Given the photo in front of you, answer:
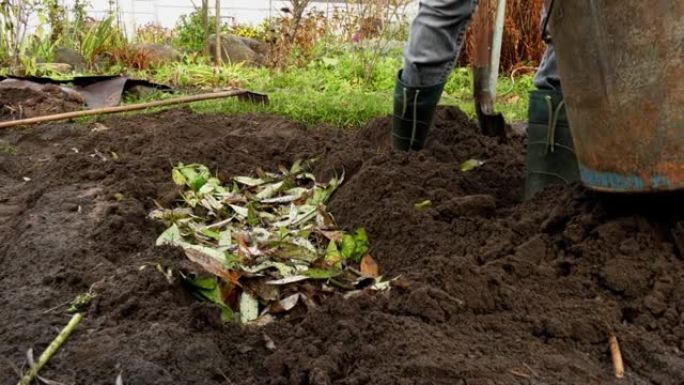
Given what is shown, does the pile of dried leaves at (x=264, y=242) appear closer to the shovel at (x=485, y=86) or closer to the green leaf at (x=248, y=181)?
the green leaf at (x=248, y=181)

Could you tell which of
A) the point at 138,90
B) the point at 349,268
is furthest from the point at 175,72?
the point at 349,268

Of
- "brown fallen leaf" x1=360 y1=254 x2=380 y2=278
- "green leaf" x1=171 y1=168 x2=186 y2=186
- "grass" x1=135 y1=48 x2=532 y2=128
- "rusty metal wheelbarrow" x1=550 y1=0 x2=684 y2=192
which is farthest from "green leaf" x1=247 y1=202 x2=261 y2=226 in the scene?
"grass" x1=135 y1=48 x2=532 y2=128

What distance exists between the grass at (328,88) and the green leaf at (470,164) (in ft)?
5.27

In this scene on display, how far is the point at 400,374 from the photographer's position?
1.58 meters

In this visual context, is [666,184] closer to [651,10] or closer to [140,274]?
[651,10]

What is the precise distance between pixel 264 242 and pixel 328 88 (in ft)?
12.8

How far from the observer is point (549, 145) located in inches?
98.3

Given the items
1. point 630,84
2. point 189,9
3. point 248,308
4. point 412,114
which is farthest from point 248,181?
point 189,9

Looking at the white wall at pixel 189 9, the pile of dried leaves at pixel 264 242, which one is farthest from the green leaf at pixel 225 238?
the white wall at pixel 189 9

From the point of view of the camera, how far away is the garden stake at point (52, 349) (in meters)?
1.61

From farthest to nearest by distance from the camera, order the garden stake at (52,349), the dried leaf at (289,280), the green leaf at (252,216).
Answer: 1. the green leaf at (252,216)
2. the dried leaf at (289,280)
3. the garden stake at (52,349)

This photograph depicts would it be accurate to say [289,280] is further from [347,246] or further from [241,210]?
[241,210]

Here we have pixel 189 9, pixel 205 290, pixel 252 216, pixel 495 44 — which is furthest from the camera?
pixel 189 9

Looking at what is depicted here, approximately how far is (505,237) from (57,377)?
1186mm
